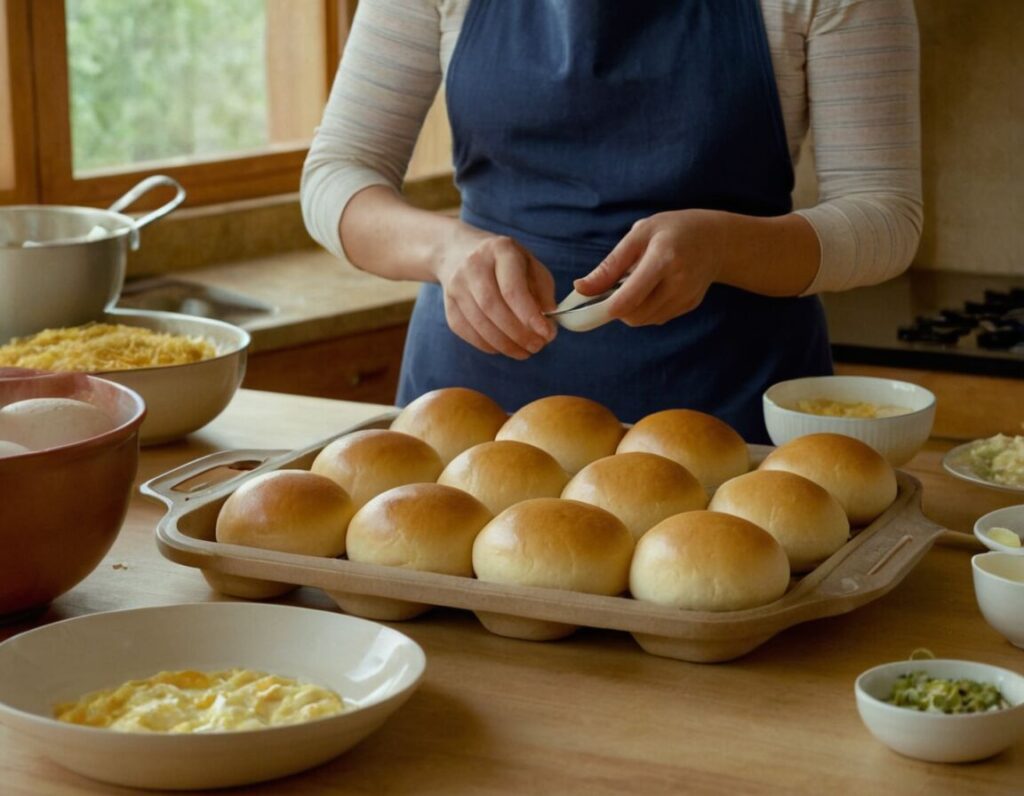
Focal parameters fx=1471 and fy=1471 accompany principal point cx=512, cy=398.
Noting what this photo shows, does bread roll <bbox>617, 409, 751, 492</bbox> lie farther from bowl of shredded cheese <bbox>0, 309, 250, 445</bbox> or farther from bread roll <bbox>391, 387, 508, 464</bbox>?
bowl of shredded cheese <bbox>0, 309, 250, 445</bbox>

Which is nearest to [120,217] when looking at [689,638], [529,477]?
[529,477]

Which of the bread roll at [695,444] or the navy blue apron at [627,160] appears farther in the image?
the navy blue apron at [627,160]

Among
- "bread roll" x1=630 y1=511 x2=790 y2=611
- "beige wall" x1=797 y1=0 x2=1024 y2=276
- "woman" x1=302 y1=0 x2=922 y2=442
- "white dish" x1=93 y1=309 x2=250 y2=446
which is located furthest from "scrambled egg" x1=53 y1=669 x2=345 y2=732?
"beige wall" x1=797 y1=0 x2=1024 y2=276

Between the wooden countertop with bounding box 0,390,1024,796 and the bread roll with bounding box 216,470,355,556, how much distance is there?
0.16ft

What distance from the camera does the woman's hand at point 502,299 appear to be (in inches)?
55.0

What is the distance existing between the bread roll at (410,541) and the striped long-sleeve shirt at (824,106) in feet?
2.39

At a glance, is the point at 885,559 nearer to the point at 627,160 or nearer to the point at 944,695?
the point at 944,695

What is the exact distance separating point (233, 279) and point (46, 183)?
41 cm

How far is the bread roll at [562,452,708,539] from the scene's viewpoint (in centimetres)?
112

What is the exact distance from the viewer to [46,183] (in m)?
2.87

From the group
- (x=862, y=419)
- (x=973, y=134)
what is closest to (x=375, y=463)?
(x=862, y=419)

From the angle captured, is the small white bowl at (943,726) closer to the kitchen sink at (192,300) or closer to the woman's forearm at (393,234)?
the woman's forearm at (393,234)

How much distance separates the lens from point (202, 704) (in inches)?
34.6

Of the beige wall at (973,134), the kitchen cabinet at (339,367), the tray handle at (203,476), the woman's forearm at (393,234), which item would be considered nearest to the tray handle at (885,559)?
the tray handle at (203,476)
